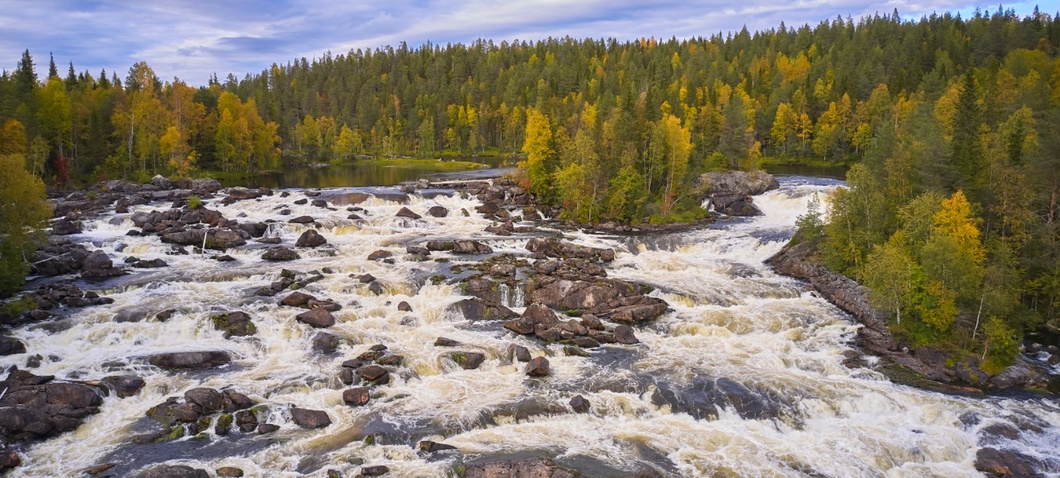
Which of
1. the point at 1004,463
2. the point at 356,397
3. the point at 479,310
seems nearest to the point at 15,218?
the point at 356,397

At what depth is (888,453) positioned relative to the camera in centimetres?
2478

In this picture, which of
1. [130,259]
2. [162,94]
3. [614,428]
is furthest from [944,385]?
[162,94]

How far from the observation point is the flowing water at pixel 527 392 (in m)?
24.1

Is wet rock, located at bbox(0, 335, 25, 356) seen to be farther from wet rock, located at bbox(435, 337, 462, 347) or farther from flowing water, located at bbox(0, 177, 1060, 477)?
wet rock, located at bbox(435, 337, 462, 347)

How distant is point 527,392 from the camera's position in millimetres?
29328

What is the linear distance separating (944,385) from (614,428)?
1723 cm

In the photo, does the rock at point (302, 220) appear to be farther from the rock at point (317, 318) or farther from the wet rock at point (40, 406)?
the wet rock at point (40, 406)

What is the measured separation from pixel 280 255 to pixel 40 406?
25718 millimetres

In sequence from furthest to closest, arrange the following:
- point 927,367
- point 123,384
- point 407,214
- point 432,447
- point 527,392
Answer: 1. point 407,214
2. point 927,367
3. point 527,392
4. point 123,384
5. point 432,447

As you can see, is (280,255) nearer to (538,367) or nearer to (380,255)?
(380,255)

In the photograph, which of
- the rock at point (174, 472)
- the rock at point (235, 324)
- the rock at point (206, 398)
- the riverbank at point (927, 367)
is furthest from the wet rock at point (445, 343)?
the riverbank at point (927, 367)

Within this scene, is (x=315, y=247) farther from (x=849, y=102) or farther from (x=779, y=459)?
(x=849, y=102)

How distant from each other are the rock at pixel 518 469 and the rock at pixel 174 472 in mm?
9223

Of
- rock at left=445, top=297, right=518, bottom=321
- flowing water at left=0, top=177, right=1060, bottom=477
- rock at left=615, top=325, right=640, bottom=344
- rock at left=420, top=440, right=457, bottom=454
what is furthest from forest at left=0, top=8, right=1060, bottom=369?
rock at left=420, top=440, right=457, bottom=454
